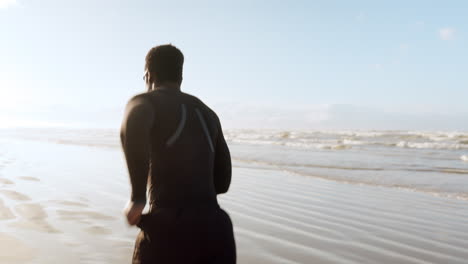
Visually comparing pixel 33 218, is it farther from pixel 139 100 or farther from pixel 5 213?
pixel 139 100

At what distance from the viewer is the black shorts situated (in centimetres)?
194

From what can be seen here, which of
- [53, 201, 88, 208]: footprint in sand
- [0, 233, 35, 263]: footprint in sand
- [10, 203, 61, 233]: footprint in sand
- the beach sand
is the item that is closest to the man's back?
the beach sand

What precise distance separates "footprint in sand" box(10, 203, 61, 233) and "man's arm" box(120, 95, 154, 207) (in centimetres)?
326

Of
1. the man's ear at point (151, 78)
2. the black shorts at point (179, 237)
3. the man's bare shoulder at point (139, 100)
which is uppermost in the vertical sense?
the man's ear at point (151, 78)

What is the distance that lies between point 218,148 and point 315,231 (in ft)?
10.5

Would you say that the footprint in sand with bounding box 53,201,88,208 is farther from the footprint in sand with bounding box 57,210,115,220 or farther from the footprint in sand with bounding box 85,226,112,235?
the footprint in sand with bounding box 85,226,112,235

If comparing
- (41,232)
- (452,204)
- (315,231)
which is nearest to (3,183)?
(41,232)

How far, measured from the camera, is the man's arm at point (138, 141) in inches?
74.2

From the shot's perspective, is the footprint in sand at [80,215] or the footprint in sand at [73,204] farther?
the footprint in sand at [73,204]

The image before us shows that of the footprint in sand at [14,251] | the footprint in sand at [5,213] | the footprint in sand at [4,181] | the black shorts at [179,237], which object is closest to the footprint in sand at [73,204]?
the footprint in sand at [5,213]

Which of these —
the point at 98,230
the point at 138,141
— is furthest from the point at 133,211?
the point at 98,230

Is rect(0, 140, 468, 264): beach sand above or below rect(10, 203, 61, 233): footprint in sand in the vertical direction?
above

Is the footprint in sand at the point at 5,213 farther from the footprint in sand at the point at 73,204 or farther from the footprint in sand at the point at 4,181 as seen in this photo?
the footprint in sand at the point at 4,181

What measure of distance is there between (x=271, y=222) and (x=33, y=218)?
9.72 ft
